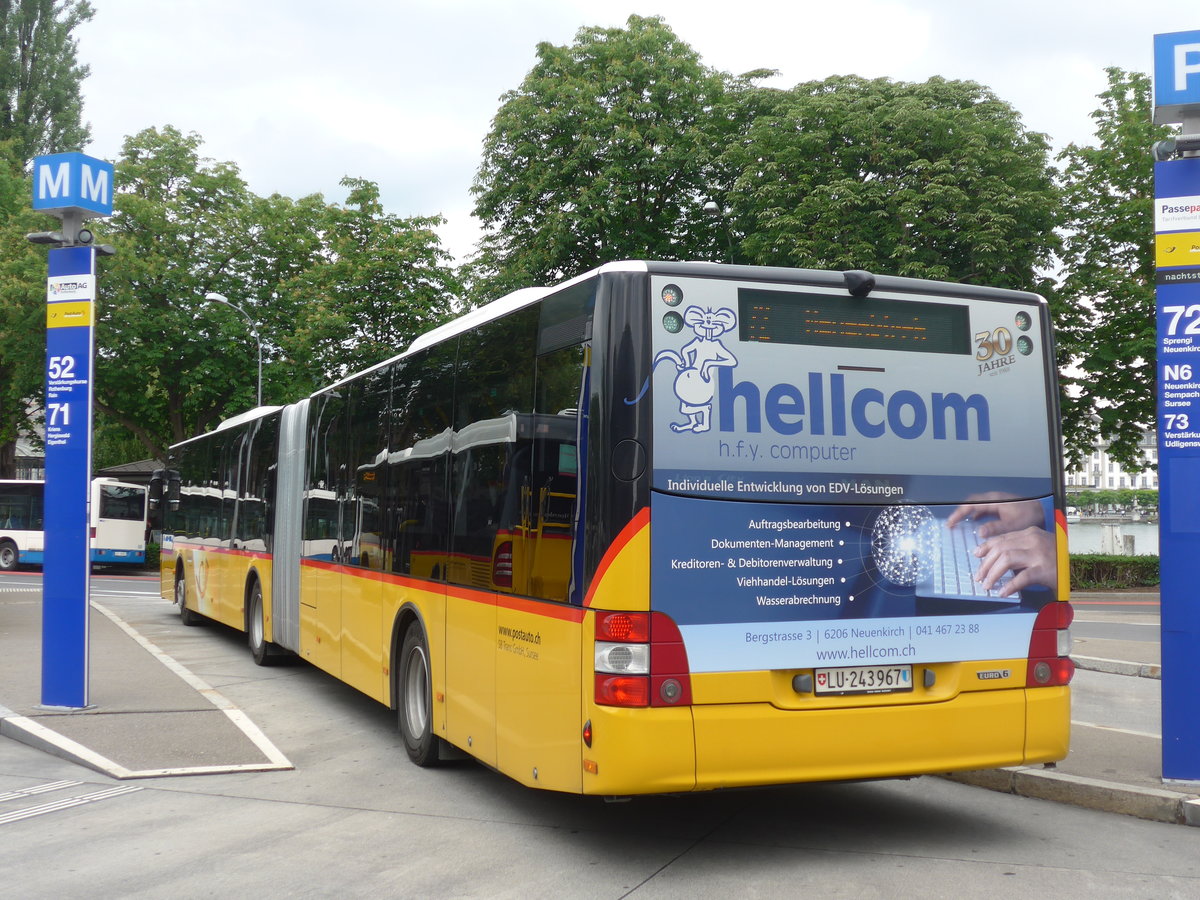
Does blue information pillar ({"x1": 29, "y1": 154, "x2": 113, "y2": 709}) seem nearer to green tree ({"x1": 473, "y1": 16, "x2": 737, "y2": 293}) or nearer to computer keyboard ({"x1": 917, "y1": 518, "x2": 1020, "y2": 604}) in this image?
computer keyboard ({"x1": 917, "y1": 518, "x2": 1020, "y2": 604})

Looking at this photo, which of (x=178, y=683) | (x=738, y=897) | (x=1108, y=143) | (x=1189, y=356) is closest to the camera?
(x=738, y=897)

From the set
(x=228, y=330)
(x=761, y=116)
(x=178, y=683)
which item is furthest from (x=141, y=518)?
(x=178, y=683)

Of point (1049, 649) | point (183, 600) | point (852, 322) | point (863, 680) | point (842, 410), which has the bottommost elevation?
point (183, 600)

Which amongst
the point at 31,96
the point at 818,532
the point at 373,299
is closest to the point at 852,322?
the point at 818,532

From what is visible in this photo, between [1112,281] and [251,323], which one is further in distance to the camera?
[251,323]

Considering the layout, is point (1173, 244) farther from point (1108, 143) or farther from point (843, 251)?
point (1108, 143)

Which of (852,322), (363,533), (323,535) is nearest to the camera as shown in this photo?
(852,322)

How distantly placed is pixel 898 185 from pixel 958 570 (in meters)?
22.7

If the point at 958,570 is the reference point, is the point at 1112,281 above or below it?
above

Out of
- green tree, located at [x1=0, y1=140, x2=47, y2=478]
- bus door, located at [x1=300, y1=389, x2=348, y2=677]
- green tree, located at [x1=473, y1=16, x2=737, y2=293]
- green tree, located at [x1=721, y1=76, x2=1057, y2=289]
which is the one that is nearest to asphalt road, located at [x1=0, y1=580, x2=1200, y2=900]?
bus door, located at [x1=300, y1=389, x2=348, y2=677]

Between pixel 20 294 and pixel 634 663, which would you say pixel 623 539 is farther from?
pixel 20 294

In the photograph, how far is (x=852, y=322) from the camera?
6184 mm

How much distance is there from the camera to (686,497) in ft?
18.8

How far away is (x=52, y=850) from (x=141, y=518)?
118 ft
